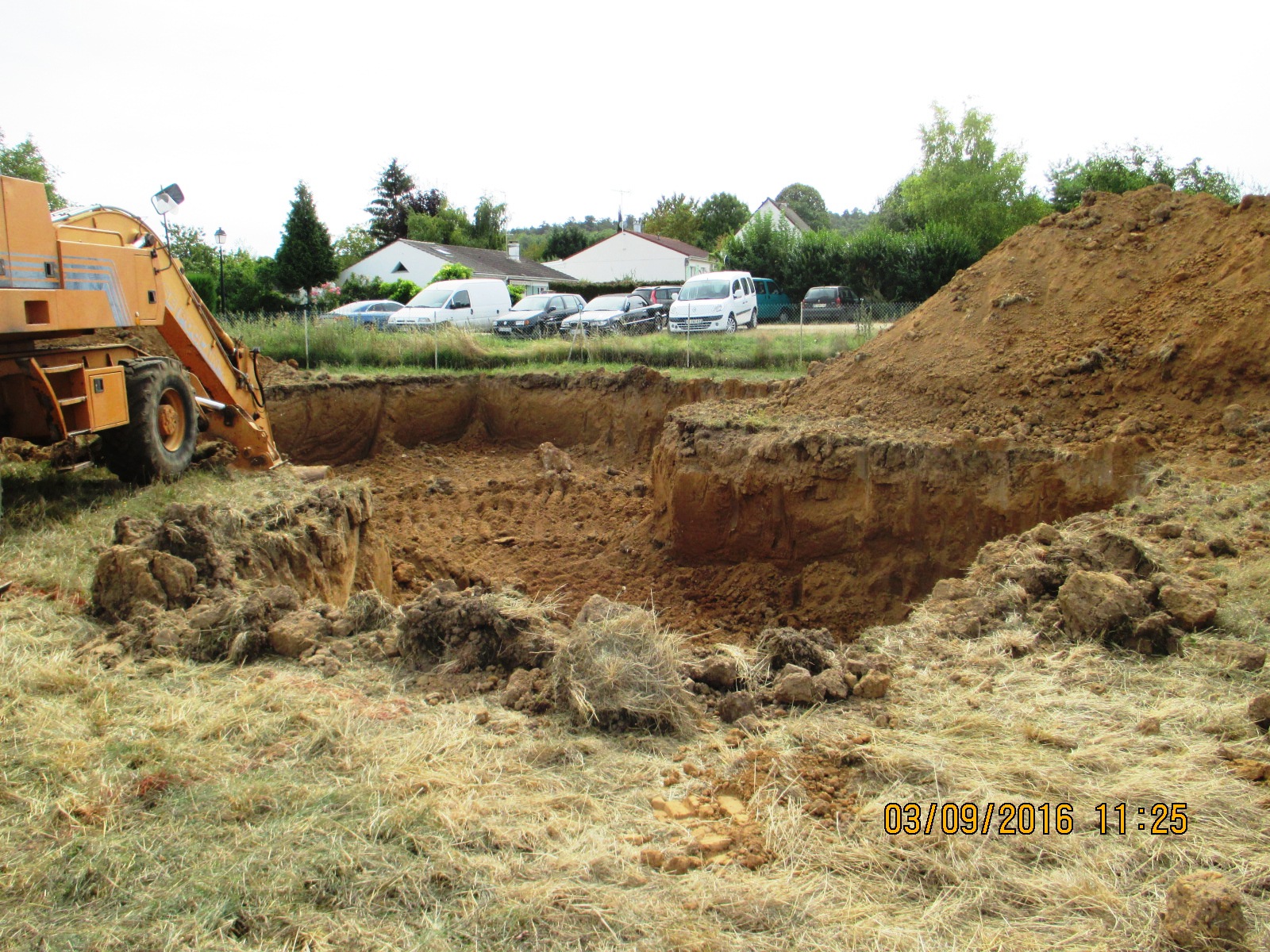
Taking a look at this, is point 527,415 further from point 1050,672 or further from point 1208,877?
point 1208,877

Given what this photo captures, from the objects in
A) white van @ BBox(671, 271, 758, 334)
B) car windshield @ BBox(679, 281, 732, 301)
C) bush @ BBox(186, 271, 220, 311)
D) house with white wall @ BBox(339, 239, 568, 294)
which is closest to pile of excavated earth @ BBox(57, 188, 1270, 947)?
white van @ BBox(671, 271, 758, 334)

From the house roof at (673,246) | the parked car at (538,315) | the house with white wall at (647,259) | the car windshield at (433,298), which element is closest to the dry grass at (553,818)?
the parked car at (538,315)

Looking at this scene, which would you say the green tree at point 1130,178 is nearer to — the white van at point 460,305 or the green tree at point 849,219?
the white van at point 460,305

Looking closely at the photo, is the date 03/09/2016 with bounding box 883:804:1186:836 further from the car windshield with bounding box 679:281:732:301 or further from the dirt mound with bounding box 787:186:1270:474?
the car windshield with bounding box 679:281:732:301

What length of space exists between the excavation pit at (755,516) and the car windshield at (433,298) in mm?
11132

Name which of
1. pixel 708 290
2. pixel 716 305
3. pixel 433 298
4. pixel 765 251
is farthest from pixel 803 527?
pixel 765 251

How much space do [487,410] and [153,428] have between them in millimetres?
8510

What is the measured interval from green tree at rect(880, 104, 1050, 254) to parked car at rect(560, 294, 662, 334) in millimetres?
18878

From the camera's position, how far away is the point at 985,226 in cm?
3875

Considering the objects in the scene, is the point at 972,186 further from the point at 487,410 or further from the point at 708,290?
the point at 487,410

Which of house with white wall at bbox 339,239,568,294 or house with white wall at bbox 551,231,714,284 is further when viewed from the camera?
house with white wall at bbox 551,231,714,284

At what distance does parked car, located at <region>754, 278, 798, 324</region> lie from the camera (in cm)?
2972

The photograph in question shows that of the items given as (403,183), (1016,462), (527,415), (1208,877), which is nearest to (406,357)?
(527,415)

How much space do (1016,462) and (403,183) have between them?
63.3m
